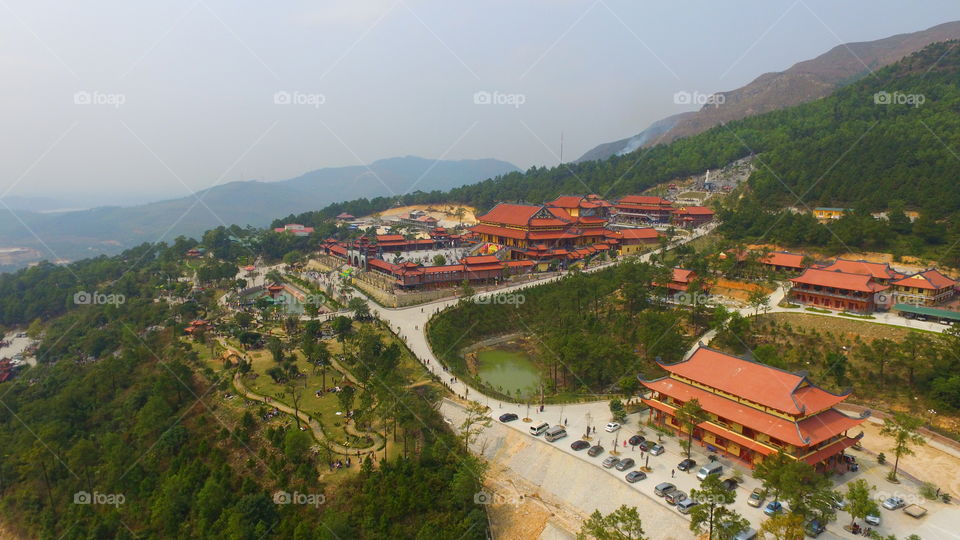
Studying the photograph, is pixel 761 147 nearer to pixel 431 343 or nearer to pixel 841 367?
pixel 841 367

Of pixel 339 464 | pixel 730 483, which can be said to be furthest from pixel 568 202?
pixel 339 464

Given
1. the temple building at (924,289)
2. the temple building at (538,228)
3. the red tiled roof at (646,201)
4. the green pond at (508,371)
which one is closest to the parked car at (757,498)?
the green pond at (508,371)

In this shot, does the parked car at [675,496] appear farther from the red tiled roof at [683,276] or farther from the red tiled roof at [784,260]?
the red tiled roof at [784,260]

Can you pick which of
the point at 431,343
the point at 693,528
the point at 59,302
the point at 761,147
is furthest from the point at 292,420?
the point at 761,147

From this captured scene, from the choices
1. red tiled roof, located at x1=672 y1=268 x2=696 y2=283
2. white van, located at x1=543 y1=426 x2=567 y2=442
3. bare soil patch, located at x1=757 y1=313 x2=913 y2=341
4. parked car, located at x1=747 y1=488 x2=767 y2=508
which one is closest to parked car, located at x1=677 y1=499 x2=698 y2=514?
parked car, located at x1=747 y1=488 x2=767 y2=508

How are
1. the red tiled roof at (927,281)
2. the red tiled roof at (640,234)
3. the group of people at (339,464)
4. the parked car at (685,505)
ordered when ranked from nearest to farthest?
the parked car at (685,505) → the group of people at (339,464) → the red tiled roof at (927,281) → the red tiled roof at (640,234)

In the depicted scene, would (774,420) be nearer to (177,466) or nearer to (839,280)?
(839,280)

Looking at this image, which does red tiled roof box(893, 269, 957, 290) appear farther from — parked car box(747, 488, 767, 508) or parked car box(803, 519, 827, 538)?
parked car box(747, 488, 767, 508)
